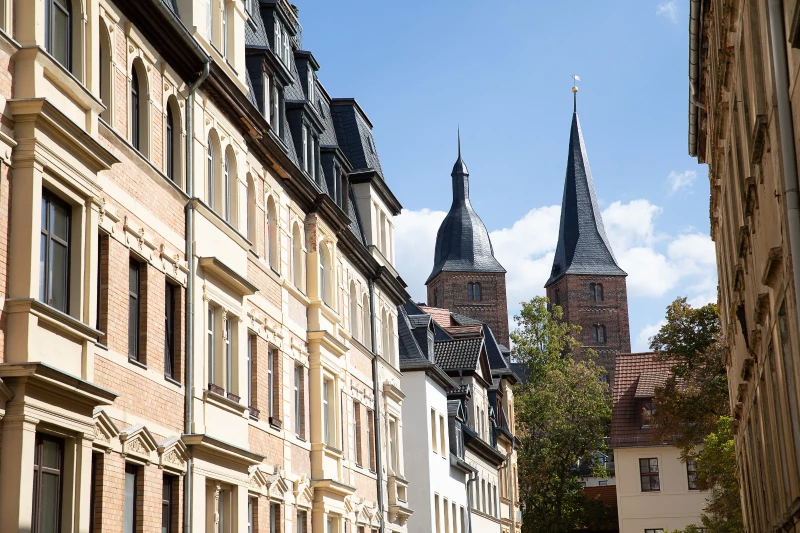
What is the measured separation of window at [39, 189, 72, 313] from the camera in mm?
13055

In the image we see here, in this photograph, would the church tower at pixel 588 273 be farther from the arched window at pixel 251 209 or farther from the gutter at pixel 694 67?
the arched window at pixel 251 209

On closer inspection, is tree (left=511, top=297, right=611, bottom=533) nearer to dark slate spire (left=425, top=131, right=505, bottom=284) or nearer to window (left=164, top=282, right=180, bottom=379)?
dark slate spire (left=425, top=131, right=505, bottom=284)

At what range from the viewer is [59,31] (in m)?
14.2

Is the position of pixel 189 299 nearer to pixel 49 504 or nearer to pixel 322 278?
pixel 49 504

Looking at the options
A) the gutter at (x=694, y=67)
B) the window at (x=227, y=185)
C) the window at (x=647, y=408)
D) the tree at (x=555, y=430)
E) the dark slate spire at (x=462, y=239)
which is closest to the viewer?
the gutter at (x=694, y=67)

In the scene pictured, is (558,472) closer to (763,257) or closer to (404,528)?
(404,528)

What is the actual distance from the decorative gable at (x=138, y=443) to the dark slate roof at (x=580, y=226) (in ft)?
379

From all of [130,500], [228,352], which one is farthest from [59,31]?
[228,352]

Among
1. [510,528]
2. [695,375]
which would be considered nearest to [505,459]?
[510,528]

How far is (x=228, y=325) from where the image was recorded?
20.2 m

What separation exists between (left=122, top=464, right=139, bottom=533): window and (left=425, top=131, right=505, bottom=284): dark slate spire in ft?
369

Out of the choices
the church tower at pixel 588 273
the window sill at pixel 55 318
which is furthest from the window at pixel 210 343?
the church tower at pixel 588 273

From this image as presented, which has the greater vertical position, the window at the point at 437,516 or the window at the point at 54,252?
the window at the point at 54,252

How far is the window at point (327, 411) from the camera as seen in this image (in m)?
26.2
